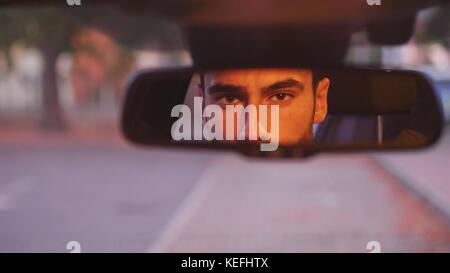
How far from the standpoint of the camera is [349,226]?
938 centimetres

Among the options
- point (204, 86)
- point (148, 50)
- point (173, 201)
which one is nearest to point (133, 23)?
point (148, 50)

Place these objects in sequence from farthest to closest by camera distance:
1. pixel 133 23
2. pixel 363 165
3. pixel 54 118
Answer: pixel 54 118, pixel 363 165, pixel 133 23

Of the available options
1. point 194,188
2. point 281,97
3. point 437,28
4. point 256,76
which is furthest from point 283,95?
point 194,188

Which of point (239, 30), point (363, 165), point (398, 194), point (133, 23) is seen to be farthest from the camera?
→ point (363, 165)

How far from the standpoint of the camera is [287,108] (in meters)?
2.64

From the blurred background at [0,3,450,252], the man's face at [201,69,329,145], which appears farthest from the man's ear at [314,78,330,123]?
the blurred background at [0,3,450,252]

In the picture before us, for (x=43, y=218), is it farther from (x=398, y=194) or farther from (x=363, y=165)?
(x=363, y=165)

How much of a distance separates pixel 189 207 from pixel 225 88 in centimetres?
893

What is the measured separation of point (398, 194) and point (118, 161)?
28.8 ft

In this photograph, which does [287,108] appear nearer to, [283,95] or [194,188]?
[283,95]

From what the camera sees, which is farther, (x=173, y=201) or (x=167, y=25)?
(x=173, y=201)

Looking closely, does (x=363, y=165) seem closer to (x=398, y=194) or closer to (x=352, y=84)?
(x=398, y=194)
